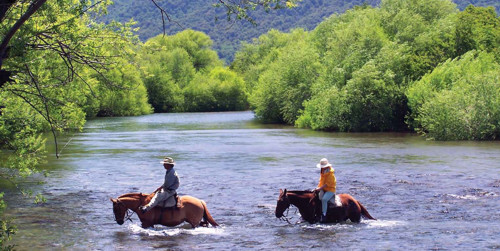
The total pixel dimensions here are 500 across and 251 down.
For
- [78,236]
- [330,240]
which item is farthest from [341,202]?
[78,236]

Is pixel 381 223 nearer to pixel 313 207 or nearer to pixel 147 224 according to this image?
pixel 313 207

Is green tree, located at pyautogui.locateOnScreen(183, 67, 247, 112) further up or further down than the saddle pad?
further up

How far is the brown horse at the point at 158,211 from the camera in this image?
57.9ft

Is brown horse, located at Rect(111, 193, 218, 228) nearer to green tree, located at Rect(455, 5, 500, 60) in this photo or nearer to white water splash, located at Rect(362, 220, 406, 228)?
white water splash, located at Rect(362, 220, 406, 228)

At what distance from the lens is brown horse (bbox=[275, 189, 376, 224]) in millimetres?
18609

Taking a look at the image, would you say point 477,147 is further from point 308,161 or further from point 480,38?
point 480,38

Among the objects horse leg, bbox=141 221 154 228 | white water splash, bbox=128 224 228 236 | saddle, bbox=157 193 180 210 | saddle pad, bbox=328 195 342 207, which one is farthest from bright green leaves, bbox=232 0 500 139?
horse leg, bbox=141 221 154 228

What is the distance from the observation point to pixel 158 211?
17.7 m

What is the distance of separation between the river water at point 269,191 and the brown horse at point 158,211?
43cm

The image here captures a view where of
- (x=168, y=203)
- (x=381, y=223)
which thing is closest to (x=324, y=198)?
(x=381, y=223)

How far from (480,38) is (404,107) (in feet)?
31.5

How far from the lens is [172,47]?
419 ft

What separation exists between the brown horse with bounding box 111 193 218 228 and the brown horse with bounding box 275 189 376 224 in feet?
7.57

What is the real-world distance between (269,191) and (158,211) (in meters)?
9.18
